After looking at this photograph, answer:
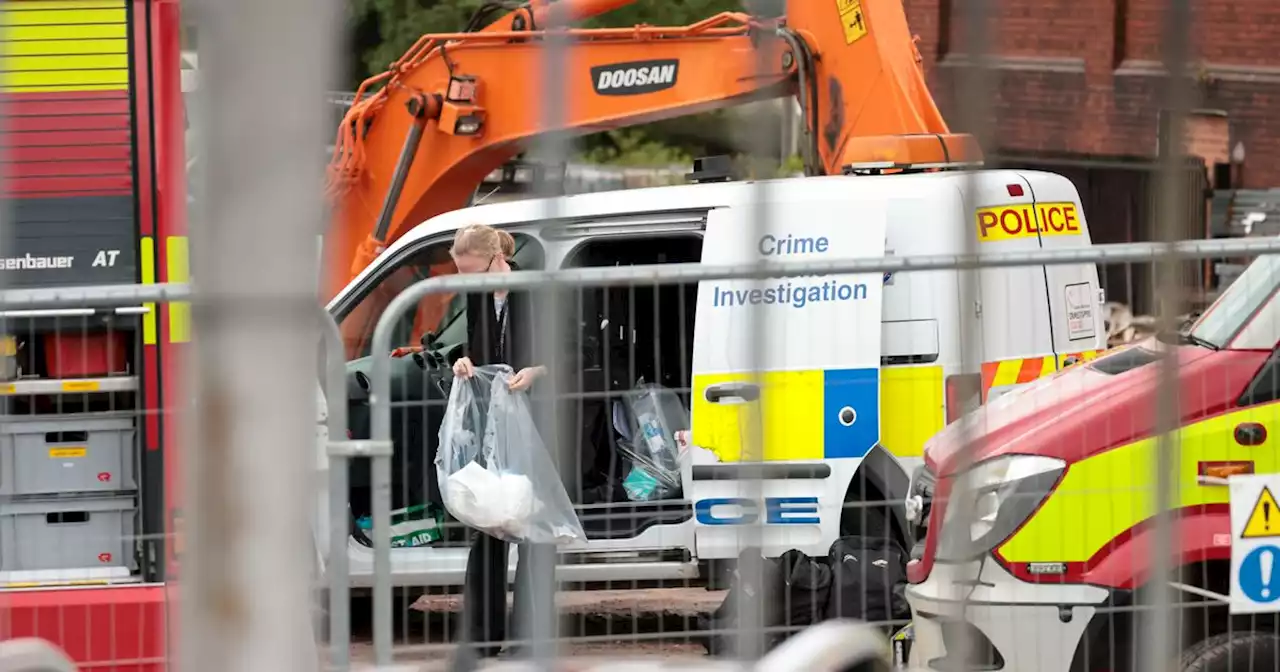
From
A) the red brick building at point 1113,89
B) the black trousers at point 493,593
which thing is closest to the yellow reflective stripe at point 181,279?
the black trousers at point 493,593

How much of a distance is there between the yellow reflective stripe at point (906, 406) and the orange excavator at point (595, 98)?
1.38 meters

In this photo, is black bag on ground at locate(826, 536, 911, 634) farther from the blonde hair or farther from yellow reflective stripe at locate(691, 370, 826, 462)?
the blonde hair

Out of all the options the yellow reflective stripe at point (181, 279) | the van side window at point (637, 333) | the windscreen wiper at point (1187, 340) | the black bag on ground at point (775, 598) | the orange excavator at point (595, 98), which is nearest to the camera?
the yellow reflective stripe at point (181, 279)

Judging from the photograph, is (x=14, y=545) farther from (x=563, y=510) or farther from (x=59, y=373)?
(x=563, y=510)

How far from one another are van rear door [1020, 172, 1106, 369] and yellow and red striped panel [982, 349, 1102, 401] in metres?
0.01

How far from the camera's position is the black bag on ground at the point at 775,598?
6.63 feet

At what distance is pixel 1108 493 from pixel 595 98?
12.9 ft

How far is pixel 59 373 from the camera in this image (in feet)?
15.1

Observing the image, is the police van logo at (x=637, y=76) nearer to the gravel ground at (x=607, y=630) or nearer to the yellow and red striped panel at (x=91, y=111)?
the yellow and red striped panel at (x=91, y=111)

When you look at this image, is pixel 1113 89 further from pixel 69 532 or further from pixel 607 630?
pixel 69 532

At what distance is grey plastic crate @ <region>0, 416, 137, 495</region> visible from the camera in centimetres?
428

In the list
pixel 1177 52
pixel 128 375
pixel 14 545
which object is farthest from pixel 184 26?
pixel 128 375

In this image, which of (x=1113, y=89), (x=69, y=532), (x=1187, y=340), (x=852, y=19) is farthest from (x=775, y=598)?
(x=852, y=19)

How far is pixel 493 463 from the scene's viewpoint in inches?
175
